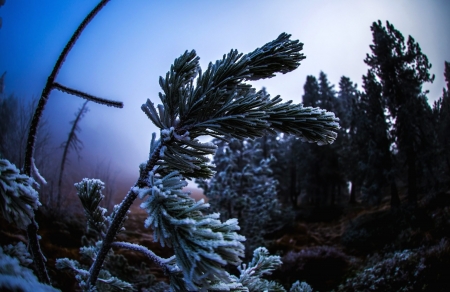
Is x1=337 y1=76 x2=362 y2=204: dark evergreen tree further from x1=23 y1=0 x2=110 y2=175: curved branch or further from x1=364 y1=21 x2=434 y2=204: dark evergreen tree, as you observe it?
x1=23 y1=0 x2=110 y2=175: curved branch

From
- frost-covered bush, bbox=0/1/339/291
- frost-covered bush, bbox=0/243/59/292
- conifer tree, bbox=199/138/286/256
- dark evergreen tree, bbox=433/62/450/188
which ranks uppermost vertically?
dark evergreen tree, bbox=433/62/450/188

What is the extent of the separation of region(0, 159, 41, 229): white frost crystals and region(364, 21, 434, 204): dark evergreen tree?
1691 cm

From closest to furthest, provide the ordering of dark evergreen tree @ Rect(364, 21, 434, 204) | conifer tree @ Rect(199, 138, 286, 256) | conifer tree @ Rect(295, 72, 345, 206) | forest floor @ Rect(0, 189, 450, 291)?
forest floor @ Rect(0, 189, 450, 291)
conifer tree @ Rect(199, 138, 286, 256)
dark evergreen tree @ Rect(364, 21, 434, 204)
conifer tree @ Rect(295, 72, 345, 206)

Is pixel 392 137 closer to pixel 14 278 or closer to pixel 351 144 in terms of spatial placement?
pixel 351 144

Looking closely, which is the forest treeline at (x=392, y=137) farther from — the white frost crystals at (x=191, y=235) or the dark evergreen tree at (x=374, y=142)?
the white frost crystals at (x=191, y=235)

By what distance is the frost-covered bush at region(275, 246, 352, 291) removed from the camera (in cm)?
865

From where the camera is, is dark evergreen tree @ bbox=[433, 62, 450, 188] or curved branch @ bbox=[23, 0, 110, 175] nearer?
curved branch @ bbox=[23, 0, 110, 175]

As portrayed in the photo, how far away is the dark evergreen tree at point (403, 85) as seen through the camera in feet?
46.4

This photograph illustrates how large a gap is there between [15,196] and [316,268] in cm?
1081

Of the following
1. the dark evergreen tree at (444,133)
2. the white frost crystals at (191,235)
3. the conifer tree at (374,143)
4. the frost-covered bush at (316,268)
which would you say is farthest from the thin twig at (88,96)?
the conifer tree at (374,143)

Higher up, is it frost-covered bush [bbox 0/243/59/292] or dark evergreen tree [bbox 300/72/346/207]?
dark evergreen tree [bbox 300/72/346/207]

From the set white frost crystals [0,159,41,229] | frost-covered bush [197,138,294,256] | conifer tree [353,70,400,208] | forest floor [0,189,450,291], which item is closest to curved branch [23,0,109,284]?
white frost crystals [0,159,41,229]

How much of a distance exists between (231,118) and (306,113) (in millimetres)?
393

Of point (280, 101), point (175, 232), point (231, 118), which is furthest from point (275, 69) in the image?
point (175, 232)
